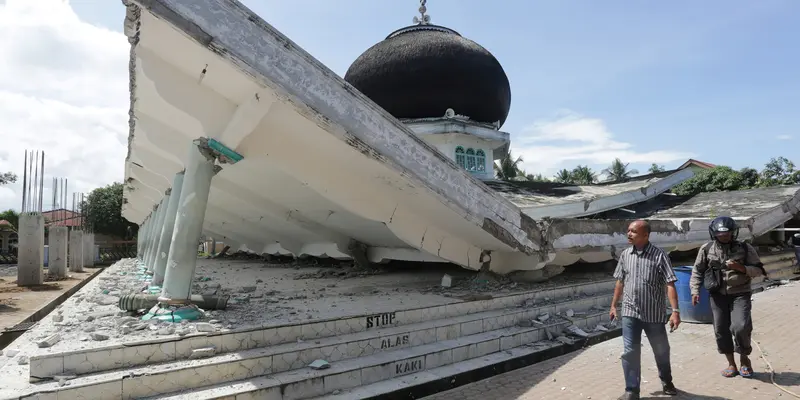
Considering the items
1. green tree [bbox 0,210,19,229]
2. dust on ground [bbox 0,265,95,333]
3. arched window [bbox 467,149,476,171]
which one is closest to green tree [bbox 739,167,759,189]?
arched window [bbox 467,149,476,171]

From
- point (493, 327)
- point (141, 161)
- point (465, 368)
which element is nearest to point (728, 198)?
point (493, 327)

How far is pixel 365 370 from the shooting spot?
13.5 ft

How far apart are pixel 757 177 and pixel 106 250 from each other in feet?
149

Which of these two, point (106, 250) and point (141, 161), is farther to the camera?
point (106, 250)

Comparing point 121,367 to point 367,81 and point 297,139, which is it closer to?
point 297,139

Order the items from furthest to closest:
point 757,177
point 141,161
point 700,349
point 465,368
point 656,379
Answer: point 757,177
point 141,161
point 700,349
point 465,368
point 656,379

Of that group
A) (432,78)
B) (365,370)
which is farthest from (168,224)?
(432,78)

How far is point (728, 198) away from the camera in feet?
46.1

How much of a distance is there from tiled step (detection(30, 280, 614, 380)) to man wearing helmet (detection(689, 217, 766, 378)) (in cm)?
233

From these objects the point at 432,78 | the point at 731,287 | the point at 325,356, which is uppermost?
the point at 432,78

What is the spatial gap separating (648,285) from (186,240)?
424 centimetres

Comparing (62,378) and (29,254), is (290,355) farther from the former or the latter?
(29,254)

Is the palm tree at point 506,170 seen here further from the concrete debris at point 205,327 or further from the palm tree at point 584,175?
the concrete debris at point 205,327

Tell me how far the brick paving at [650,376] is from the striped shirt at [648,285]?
2.52 feet
